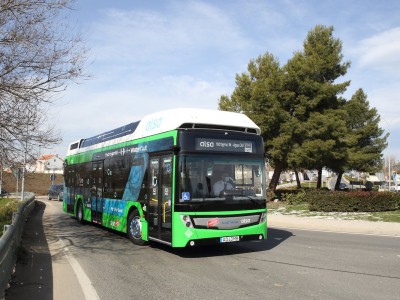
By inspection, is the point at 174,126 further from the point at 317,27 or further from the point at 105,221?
the point at 317,27

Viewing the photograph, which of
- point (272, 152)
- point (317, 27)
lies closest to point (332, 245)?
point (272, 152)

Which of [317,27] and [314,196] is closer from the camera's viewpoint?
[314,196]

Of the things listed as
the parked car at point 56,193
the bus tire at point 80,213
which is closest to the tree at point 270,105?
the bus tire at point 80,213

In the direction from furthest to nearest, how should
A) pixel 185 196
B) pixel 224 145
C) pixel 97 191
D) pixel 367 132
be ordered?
1. pixel 367 132
2. pixel 97 191
3. pixel 224 145
4. pixel 185 196

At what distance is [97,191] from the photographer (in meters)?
14.5

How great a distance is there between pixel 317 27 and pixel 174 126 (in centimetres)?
2518

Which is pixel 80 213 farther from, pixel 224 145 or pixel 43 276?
pixel 224 145

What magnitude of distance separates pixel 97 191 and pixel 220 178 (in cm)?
658

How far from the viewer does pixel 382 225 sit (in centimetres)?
1630

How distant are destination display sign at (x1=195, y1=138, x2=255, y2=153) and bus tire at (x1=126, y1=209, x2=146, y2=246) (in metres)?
2.98

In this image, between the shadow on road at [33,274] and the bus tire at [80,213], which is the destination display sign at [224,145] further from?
the bus tire at [80,213]

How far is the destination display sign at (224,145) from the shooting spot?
925cm

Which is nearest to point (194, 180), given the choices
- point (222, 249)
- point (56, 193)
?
point (222, 249)

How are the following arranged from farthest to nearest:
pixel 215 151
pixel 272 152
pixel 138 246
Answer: pixel 272 152 → pixel 138 246 → pixel 215 151
